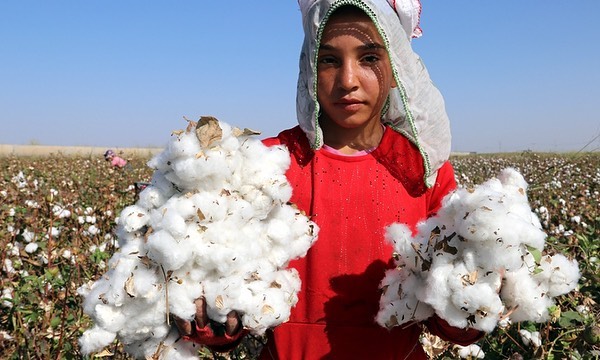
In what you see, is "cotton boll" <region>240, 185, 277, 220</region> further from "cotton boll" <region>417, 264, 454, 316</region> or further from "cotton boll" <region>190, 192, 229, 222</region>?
"cotton boll" <region>417, 264, 454, 316</region>

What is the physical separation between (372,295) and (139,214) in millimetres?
651

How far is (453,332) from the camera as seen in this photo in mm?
1326

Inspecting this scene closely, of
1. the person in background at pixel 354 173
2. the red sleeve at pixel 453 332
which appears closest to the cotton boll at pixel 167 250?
the person in background at pixel 354 173

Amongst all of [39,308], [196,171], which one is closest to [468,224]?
[196,171]

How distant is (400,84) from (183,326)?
2.80 ft

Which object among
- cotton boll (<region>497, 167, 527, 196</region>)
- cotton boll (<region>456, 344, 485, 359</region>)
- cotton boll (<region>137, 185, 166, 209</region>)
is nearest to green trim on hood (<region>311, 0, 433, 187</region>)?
cotton boll (<region>497, 167, 527, 196</region>)

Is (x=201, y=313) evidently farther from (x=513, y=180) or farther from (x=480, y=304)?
(x=513, y=180)

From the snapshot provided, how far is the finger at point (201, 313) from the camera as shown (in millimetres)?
1202

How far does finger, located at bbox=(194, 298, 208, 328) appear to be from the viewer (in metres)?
1.20

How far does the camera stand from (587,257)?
8.97ft

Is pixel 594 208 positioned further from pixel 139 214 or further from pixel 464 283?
pixel 139 214

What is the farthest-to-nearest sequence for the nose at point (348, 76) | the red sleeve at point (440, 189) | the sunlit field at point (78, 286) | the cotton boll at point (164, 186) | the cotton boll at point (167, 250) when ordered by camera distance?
the sunlit field at point (78, 286) → the red sleeve at point (440, 189) → the nose at point (348, 76) → the cotton boll at point (164, 186) → the cotton boll at point (167, 250)

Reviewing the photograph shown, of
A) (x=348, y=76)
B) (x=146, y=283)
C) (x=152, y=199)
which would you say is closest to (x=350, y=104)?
(x=348, y=76)

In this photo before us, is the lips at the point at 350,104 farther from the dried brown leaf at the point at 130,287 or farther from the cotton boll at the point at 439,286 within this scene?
the dried brown leaf at the point at 130,287
